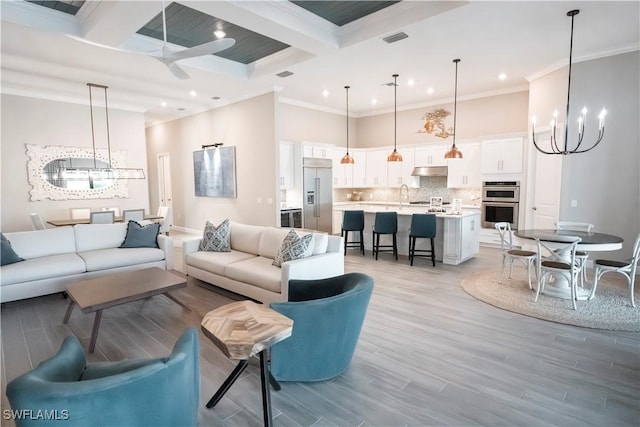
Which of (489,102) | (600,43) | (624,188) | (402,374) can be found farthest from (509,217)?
(402,374)

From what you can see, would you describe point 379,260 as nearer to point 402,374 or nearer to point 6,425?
A: point 402,374

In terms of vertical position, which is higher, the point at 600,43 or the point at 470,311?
the point at 600,43

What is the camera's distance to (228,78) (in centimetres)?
614

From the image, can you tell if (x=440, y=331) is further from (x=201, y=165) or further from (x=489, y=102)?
(x=201, y=165)

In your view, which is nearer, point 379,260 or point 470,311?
point 470,311

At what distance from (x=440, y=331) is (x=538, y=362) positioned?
0.84 meters

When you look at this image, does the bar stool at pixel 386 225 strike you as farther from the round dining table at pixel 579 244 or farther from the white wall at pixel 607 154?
the white wall at pixel 607 154

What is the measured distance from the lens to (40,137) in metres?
6.96

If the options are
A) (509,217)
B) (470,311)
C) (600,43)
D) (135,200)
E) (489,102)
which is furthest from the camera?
(135,200)

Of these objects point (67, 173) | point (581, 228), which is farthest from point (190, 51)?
point (581, 228)

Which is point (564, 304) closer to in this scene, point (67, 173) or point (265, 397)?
point (265, 397)

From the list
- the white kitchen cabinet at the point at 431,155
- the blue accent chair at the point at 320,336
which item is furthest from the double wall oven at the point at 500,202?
the blue accent chair at the point at 320,336

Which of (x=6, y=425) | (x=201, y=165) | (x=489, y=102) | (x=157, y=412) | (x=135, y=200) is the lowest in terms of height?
(x=6, y=425)

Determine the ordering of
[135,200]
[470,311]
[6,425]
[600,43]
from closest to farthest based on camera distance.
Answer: [6,425]
[470,311]
[600,43]
[135,200]
